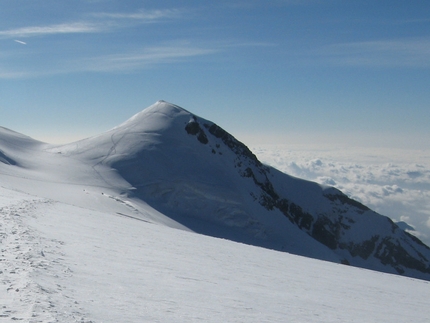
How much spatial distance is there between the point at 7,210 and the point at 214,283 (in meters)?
10.0

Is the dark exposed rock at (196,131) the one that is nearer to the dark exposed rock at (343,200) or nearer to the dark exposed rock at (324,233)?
the dark exposed rock at (324,233)

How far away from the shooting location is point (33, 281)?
6.82 metres

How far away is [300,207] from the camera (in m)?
89.1

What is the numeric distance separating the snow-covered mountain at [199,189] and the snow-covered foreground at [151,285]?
2260 centimetres

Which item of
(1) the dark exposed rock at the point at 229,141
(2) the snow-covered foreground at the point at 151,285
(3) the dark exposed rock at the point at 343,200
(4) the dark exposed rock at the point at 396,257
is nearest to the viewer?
(2) the snow-covered foreground at the point at 151,285

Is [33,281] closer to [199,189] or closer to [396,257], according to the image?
[199,189]

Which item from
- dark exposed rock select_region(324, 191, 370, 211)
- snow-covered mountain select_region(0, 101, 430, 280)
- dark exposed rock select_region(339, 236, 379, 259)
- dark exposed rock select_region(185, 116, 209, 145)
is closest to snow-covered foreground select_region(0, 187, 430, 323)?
snow-covered mountain select_region(0, 101, 430, 280)

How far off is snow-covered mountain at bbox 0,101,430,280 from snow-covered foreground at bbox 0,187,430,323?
74.2ft

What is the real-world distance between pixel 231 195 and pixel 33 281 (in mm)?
58228

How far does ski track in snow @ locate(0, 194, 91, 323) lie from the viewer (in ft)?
17.8

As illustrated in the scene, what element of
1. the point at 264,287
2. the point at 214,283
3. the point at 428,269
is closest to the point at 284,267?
the point at 264,287

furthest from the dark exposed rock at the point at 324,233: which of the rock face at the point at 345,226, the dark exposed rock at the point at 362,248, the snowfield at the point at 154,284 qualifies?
the snowfield at the point at 154,284

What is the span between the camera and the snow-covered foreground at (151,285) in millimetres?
6391

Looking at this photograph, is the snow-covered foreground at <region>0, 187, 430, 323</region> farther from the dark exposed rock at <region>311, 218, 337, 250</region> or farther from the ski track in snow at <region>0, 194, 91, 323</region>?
the dark exposed rock at <region>311, 218, 337, 250</region>
